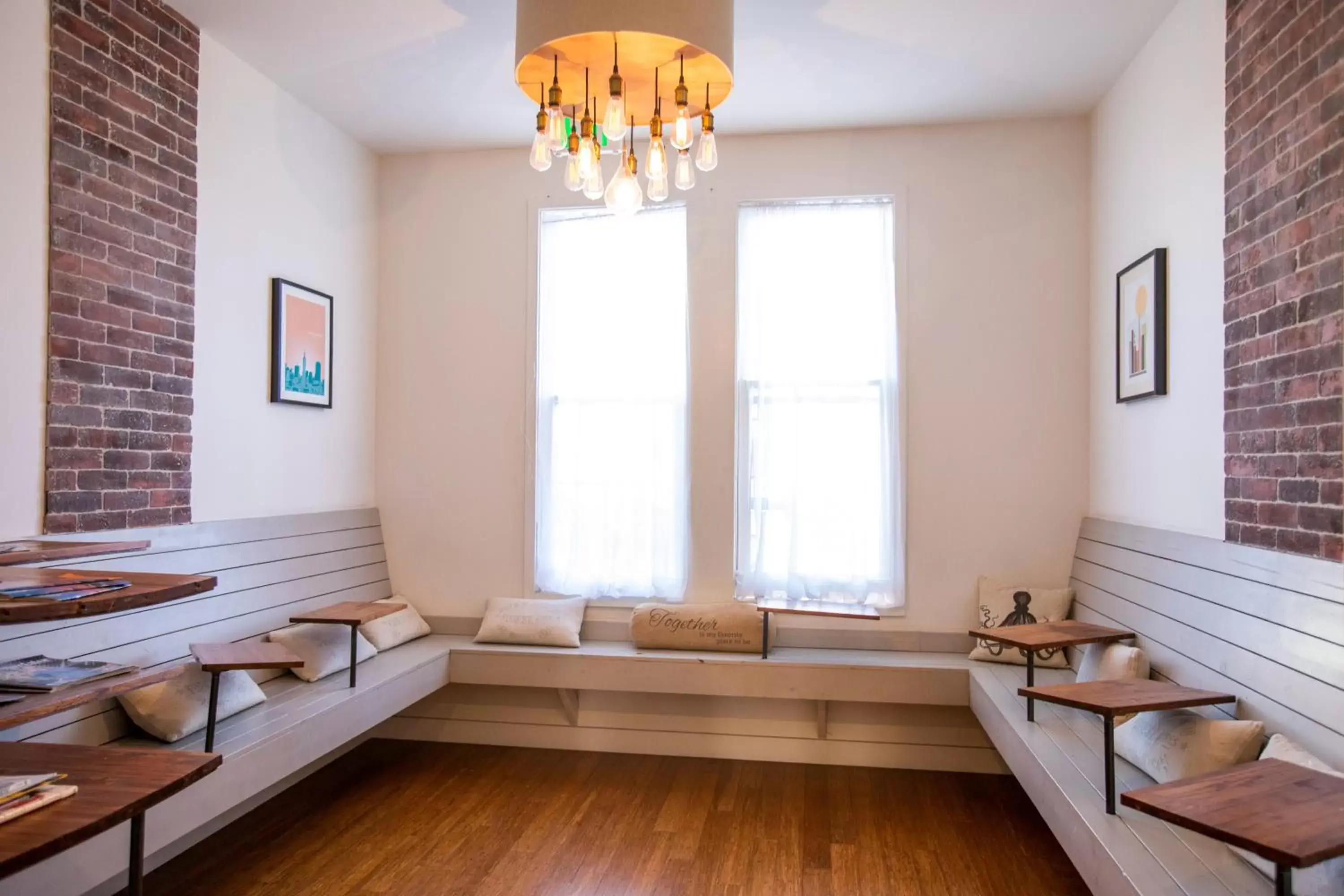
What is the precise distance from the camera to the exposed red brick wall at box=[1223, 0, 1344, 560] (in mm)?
2381

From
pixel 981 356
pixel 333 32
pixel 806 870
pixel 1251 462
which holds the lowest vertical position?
pixel 806 870

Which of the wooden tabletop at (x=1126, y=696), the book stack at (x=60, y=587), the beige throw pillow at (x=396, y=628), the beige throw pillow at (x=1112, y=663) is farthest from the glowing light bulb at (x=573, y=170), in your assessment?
the beige throw pillow at (x=1112, y=663)

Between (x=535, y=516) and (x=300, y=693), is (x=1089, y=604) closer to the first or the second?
(x=535, y=516)

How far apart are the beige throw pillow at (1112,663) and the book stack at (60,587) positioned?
3103mm

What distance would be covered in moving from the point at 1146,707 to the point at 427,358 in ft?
13.0

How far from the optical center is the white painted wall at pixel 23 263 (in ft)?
9.08

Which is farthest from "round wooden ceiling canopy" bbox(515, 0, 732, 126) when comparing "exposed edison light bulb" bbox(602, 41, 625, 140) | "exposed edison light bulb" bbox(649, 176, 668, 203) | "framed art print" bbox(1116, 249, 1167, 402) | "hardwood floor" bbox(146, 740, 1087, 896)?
"hardwood floor" bbox(146, 740, 1087, 896)

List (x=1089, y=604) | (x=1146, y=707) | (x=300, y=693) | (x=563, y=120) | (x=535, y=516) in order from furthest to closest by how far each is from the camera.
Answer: (x=535, y=516), (x=1089, y=604), (x=300, y=693), (x=563, y=120), (x=1146, y=707)

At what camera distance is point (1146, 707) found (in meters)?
2.48

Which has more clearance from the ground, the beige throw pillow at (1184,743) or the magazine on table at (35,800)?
the magazine on table at (35,800)

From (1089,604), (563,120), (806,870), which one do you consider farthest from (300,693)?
(1089,604)

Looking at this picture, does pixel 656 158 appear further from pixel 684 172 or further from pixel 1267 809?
pixel 1267 809

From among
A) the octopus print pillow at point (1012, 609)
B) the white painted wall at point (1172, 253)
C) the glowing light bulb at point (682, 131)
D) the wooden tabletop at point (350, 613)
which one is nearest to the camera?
the glowing light bulb at point (682, 131)

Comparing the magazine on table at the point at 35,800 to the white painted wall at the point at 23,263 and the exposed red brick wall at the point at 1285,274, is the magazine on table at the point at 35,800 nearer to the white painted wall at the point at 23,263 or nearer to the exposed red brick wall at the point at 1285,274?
the white painted wall at the point at 23,263
